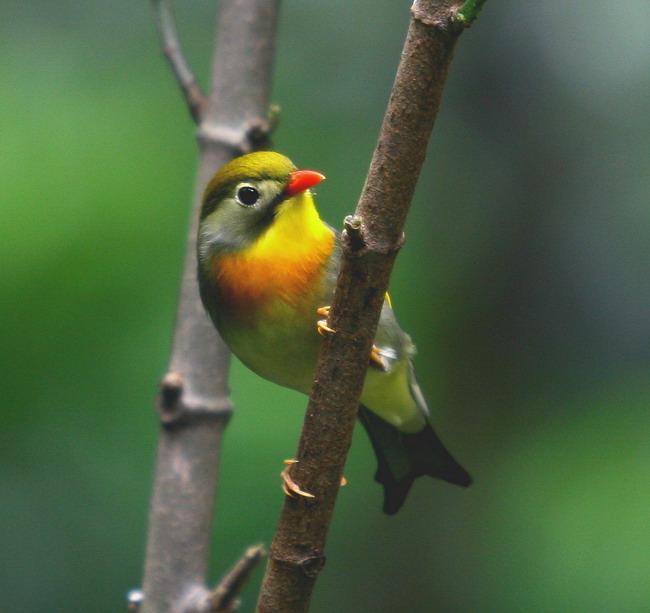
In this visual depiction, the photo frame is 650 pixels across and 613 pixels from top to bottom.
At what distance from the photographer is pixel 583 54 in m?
4.25

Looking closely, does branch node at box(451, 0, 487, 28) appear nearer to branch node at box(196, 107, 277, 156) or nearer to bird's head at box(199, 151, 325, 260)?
bird's head at box(199, 151, 325, 260)

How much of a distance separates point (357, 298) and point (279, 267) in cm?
77

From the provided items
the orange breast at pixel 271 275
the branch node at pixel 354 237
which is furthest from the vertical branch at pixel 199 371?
the branch node at pixel 354 237

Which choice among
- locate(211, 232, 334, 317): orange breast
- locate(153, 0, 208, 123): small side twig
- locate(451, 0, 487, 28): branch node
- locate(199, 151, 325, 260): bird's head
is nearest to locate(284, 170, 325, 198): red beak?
locate(199, 151, 325, 260): bird's head

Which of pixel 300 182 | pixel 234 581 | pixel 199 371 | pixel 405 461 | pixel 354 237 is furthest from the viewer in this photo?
pixel 405 461

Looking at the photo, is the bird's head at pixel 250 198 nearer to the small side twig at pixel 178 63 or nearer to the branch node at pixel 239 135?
the branch node at pixel 239 135

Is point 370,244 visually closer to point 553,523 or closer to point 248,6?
point 248,6

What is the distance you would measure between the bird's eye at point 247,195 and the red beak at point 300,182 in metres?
0.09

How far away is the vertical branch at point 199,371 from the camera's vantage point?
2.55 meters

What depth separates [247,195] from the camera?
2.56m

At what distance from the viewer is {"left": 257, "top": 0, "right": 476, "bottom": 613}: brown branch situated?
1.55 metres

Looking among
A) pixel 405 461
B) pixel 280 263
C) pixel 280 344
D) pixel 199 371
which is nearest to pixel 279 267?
pixel 280 263

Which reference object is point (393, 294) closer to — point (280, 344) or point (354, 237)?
point (280, 344)

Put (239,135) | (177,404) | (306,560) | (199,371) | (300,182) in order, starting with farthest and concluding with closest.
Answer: (239,135) < (199,371) < (177,404) < (300,182) < (306,560)
